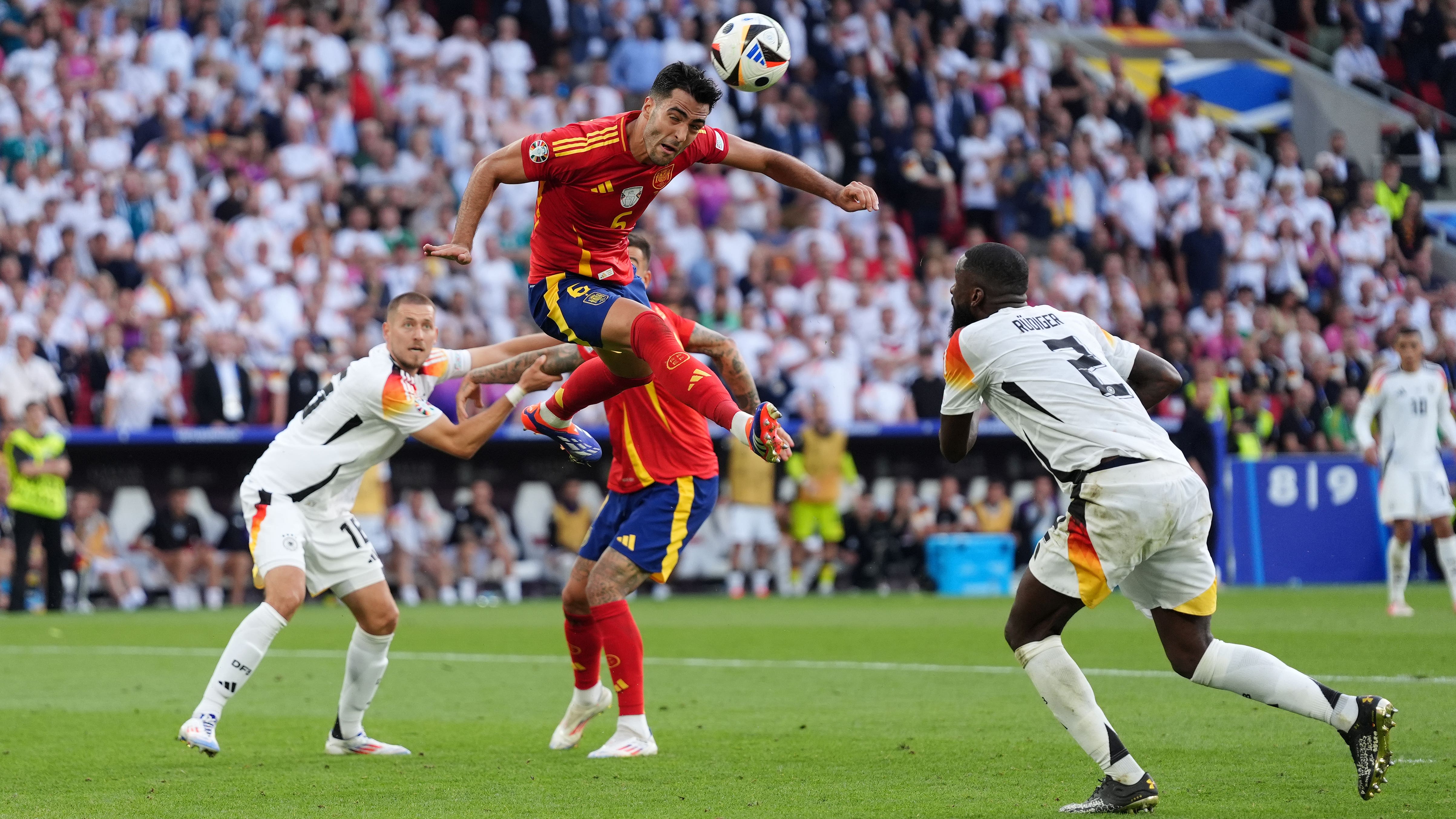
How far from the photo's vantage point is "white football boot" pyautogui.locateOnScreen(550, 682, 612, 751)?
334 inches

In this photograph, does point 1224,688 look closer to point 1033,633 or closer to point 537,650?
point 1033,633

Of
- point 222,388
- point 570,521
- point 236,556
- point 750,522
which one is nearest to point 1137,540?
point 750,522

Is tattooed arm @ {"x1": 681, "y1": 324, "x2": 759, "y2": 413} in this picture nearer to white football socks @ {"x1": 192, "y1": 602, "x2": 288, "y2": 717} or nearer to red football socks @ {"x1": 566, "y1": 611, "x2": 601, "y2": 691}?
red football socks @ {"x1": 566, "y1": 611, "x2": 601, "y2": 691}

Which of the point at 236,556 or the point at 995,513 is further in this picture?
the point at 995,513

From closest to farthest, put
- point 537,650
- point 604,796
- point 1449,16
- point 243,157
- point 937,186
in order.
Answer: point 604,796
point 537,650
point 243,157
point 937,186
point 1449,16

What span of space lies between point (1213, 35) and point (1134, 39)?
5.07 feet

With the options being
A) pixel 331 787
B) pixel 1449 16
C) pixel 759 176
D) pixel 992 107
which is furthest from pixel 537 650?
pixel 1449 16

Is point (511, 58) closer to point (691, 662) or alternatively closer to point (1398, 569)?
point (691, 662)

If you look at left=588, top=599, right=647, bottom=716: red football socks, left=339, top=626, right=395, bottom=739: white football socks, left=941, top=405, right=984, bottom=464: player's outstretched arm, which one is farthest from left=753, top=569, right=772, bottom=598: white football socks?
left=941, top=405, right=984, bottom=464: player's outstretched arm

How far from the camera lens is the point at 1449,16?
2869cm

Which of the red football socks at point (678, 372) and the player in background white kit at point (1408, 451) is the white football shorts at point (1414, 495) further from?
the red football socks at point (678, 372)

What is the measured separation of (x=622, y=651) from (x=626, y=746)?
479 millimetres

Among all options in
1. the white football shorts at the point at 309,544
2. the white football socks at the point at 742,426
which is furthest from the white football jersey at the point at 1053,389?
the white football shorts at the point at 309,544

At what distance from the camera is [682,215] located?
72.3ft
